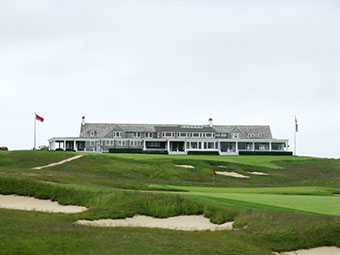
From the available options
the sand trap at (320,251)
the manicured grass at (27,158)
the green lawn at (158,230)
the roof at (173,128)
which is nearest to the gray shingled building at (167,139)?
the roof at (173,128)

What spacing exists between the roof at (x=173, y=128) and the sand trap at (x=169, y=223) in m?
69.2

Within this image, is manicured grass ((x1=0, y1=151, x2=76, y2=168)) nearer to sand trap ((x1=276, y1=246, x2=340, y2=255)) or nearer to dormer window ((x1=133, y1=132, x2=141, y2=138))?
dormer window ((x1=133, y1=132, x2=141, y2=138))

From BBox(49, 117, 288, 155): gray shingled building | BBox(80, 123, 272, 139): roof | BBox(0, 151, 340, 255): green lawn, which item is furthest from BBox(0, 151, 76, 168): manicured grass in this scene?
BBox(80, 123, 272, 139): roof

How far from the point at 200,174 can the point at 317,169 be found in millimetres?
23914

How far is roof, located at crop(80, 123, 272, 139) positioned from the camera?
88.3m

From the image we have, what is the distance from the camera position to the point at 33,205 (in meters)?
22.4

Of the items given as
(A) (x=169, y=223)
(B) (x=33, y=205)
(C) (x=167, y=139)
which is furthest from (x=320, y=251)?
(C) (x=167, y=139)

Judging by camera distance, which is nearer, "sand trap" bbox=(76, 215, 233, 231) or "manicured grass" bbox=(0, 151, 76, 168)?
"sand trap" bbox=(76, 215, 233, 231)

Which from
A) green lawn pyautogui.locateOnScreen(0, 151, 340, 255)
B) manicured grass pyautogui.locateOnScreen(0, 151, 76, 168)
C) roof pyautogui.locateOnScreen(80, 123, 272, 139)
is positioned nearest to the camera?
green lawn pyautogui.locateOnScreen(0, 151, 340, 255)

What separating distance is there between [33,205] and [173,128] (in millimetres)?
Result: 68932

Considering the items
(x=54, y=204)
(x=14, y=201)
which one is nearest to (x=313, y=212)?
(x=54, y=204)

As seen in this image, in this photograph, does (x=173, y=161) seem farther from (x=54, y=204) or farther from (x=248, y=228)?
(x=248, y=228)

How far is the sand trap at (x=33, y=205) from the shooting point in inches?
826

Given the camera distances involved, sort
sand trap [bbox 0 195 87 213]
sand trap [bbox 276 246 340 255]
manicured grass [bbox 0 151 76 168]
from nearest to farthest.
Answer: sand trap [bbox 276 246 340 255]
sand trap [bbox 0 195 87 213]
manicured grass [bbox 0 151 76 168]
